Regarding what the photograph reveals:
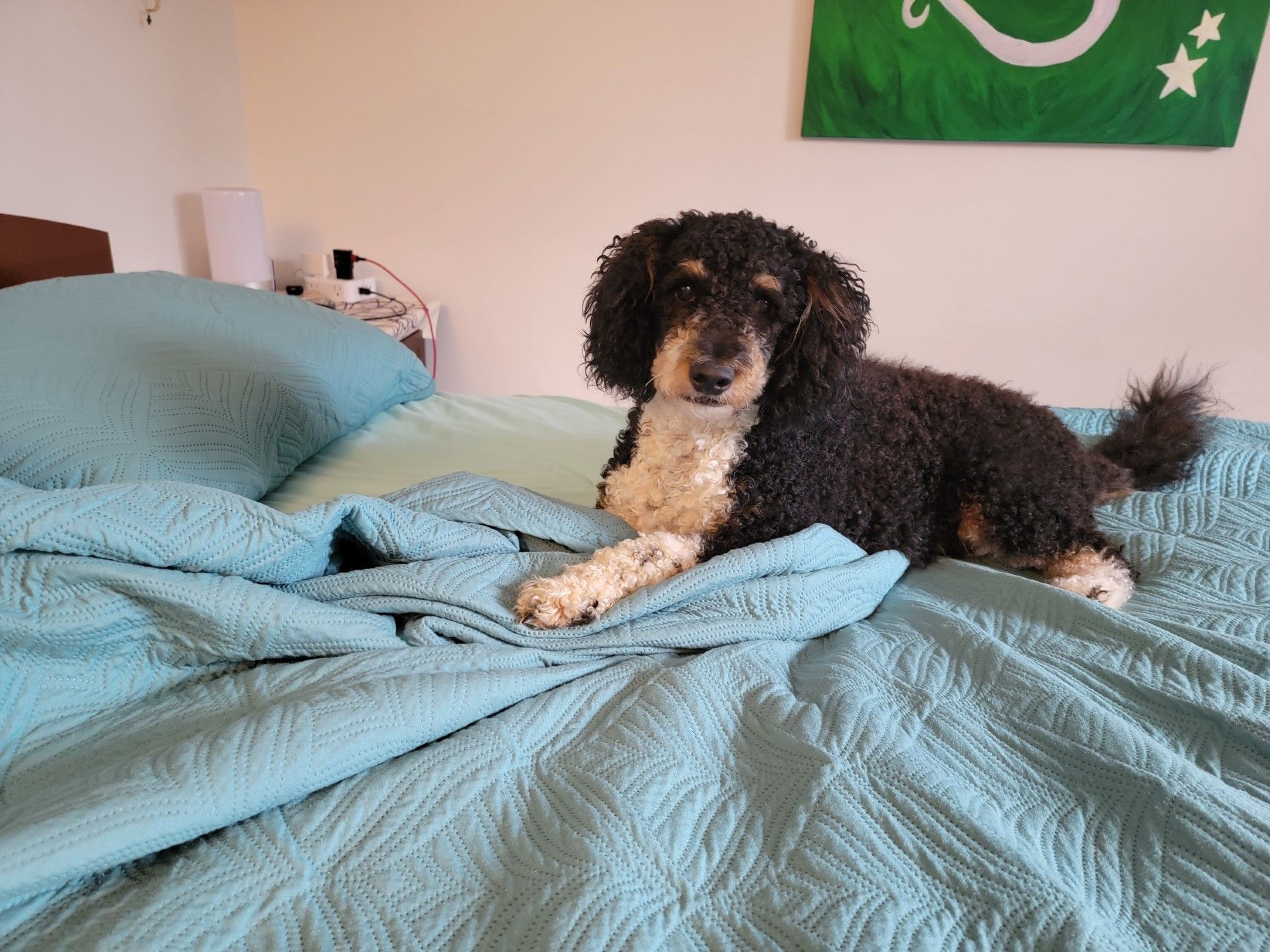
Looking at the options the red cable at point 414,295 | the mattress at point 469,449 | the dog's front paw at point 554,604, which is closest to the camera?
the dog's front paw at point 554,604

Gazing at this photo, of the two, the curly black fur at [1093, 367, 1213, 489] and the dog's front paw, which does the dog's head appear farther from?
the curly black fur at [1093, 367, 1213, 489]

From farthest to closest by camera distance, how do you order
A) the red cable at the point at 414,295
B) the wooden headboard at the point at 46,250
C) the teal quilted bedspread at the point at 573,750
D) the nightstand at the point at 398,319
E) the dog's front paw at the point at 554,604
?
the red cable at the point at 414,295 → the nightstand at the point at 398,319 → the wooden headboard at the point at 46,250 → the dog's front paw at the point at 554,604 → the teal quilted bedspread at the point at 573,750

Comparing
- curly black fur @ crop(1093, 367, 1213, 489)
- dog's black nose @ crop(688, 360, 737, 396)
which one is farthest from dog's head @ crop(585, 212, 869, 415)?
curly black fur @ crop(1093, 367, 1213, 489)

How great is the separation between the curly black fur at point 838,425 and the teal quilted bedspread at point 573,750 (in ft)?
0.58

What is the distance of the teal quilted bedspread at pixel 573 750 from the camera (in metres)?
0.68

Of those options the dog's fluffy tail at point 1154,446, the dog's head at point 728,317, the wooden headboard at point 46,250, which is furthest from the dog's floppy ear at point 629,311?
the wooden headboard at point 46,250

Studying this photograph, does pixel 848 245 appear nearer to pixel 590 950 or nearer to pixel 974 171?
pixel 974 171

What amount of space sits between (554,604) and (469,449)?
32.3 inches

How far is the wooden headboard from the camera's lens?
5.70 ft

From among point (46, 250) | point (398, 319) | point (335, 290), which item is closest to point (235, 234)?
point (335, 290)

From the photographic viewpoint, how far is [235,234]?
8.02ft

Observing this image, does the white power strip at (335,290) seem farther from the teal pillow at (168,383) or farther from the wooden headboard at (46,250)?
the teal pillow at (168,383)

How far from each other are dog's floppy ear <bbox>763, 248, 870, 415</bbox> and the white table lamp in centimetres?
185

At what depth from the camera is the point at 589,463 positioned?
185 cm
